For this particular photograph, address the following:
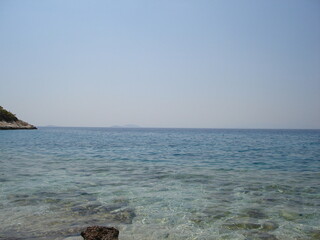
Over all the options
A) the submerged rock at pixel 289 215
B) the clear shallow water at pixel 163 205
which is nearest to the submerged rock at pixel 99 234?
the clear shallow water at pixel 163 205

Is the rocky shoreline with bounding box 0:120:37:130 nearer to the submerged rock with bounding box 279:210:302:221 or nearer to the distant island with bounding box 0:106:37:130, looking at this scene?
the distant island with bounding box 0:106:37:130

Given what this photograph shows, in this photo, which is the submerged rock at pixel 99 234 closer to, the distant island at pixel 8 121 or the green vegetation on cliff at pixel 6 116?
→ the distant island at pixel 8 121

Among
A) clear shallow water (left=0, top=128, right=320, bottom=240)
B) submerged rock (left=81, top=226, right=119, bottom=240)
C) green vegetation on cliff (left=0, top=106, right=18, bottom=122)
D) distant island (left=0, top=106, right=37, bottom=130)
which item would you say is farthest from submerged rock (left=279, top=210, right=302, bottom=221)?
green vegetation on cliff (left=0, top=106, right=18, bottom=122)

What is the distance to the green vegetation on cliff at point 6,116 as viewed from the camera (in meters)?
102

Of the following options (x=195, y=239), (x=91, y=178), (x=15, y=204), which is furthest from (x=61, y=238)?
(x=91, y=178)

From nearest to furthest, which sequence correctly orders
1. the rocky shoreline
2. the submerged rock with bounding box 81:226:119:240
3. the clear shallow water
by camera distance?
the submerged rock with bounding box 81:226:119:240 < the clear shallow water < the rocky shoreline

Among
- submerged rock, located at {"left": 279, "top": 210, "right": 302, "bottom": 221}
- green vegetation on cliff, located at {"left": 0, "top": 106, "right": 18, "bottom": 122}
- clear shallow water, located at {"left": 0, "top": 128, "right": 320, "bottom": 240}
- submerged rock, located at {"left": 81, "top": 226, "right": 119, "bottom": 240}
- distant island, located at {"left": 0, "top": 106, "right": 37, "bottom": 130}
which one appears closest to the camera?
submerged rock, located at {"left": 81, "top": 226, "right": 119, "bottom": 240}

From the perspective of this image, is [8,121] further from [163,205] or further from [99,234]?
[99,234]

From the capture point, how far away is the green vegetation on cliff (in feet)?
336

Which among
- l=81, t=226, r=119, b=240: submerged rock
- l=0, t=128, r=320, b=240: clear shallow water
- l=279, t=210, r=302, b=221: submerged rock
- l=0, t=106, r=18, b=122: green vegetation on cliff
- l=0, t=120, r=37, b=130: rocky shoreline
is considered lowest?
l=0, t=128, r=320, b=240: clear shallow water

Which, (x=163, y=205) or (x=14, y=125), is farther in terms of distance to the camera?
(x=14, y=125)

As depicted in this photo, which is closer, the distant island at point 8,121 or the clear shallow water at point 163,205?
the clear shallow water at point 163,205

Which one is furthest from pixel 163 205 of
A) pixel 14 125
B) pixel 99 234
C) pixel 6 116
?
pixel 6 116

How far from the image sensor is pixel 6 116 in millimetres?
105500
